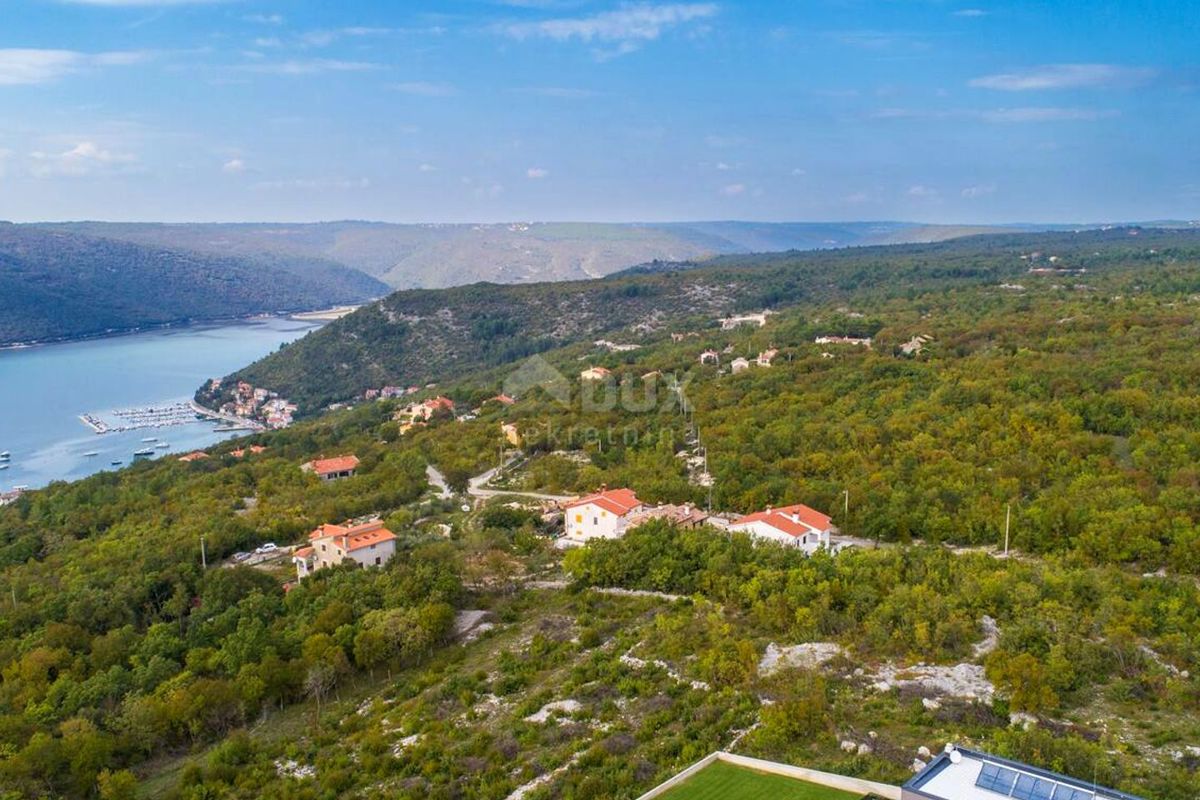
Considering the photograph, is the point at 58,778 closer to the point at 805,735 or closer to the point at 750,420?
the point at 805,735

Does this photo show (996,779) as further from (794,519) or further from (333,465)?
(333,465)

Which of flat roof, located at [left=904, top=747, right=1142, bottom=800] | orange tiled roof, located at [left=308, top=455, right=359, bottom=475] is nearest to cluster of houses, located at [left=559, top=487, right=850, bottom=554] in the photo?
flat roof, located at [left=904, top=747, right=1142, bottom=800]

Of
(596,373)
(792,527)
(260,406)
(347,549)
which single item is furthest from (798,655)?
(260,406)

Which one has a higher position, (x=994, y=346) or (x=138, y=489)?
(x=994, y=346)

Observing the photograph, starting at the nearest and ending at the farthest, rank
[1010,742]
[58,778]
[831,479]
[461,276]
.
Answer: [1010,742] → [58,778] → [831,479] → [461,276]

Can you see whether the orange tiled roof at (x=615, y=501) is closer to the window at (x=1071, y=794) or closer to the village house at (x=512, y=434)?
the village house at (x=512, y=434)

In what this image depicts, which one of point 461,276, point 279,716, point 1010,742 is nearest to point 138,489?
point 279,716

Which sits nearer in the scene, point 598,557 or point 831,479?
point 598,557
